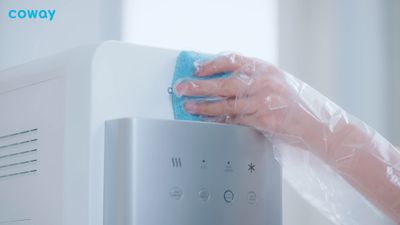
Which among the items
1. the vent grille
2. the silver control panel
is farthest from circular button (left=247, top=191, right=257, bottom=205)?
the vent grille

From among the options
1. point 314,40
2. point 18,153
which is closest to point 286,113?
point 18,153

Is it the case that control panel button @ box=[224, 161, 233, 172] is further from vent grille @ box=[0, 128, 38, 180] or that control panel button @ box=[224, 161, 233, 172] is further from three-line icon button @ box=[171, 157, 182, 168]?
vent grille @ box=[0, 128, 38, 180]

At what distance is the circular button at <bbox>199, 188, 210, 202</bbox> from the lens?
0.57m

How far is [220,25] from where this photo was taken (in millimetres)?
1229

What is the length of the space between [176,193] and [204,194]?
0.12ft

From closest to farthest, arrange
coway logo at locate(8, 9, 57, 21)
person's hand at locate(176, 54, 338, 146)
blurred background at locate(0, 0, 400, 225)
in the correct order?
person's hand at locate(176, 54, 338, 146) → coway logo at locate(8, 9, 57, 21) → blurred background at locate(0, 0, 400, 225)

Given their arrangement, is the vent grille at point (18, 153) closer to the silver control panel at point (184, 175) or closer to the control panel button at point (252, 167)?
the silver control panel at point (184, 175)

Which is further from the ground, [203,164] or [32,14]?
[32,14]

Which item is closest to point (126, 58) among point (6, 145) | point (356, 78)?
point (6, 145)

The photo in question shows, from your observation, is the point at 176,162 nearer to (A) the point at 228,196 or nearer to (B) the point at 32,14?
(A) the point at 228,196

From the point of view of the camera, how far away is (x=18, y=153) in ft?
2.19

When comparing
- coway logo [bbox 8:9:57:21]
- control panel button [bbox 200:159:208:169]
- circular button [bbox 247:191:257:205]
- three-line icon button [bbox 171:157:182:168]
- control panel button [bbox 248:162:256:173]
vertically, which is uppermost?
coway logo [bbox 8:9:57:21]

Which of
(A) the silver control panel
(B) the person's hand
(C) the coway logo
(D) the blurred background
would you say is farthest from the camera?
(D) the blurred background

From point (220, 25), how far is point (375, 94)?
0.42 meters
